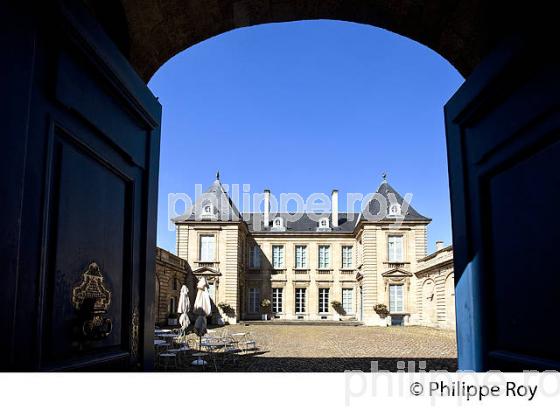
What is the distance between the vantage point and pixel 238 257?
29.0 meters

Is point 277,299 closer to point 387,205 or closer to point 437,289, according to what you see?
point 387,205

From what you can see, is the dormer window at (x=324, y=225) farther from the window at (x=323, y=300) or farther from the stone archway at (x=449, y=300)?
the stone archway at (x=449, y=300)

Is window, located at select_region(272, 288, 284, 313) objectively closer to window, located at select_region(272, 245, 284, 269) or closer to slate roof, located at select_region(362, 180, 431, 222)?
window, located at select_region(272, 245, 284, 269)

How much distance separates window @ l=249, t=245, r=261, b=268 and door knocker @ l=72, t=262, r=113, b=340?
30.4 m

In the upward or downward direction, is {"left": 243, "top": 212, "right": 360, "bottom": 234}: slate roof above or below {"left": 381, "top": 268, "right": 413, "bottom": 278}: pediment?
above

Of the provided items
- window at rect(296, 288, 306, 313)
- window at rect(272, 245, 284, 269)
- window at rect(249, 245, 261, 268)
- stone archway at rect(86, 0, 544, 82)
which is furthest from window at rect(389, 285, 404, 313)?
stone archway at rect(86, 0, 544, 82)

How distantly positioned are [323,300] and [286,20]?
97.9 feet

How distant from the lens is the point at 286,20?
3373mm

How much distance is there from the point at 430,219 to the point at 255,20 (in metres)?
26.8

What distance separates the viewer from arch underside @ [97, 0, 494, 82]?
9.64 feet

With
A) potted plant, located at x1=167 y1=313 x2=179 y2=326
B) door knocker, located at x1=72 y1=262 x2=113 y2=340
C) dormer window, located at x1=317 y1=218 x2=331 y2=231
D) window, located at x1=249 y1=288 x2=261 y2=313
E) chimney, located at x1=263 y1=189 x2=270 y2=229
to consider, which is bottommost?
potted plant, located at x1=167 y1=313 x2=179 y2=326

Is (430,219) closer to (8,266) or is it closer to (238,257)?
(238,257)

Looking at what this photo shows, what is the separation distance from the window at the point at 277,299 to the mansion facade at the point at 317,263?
7 centimetres
